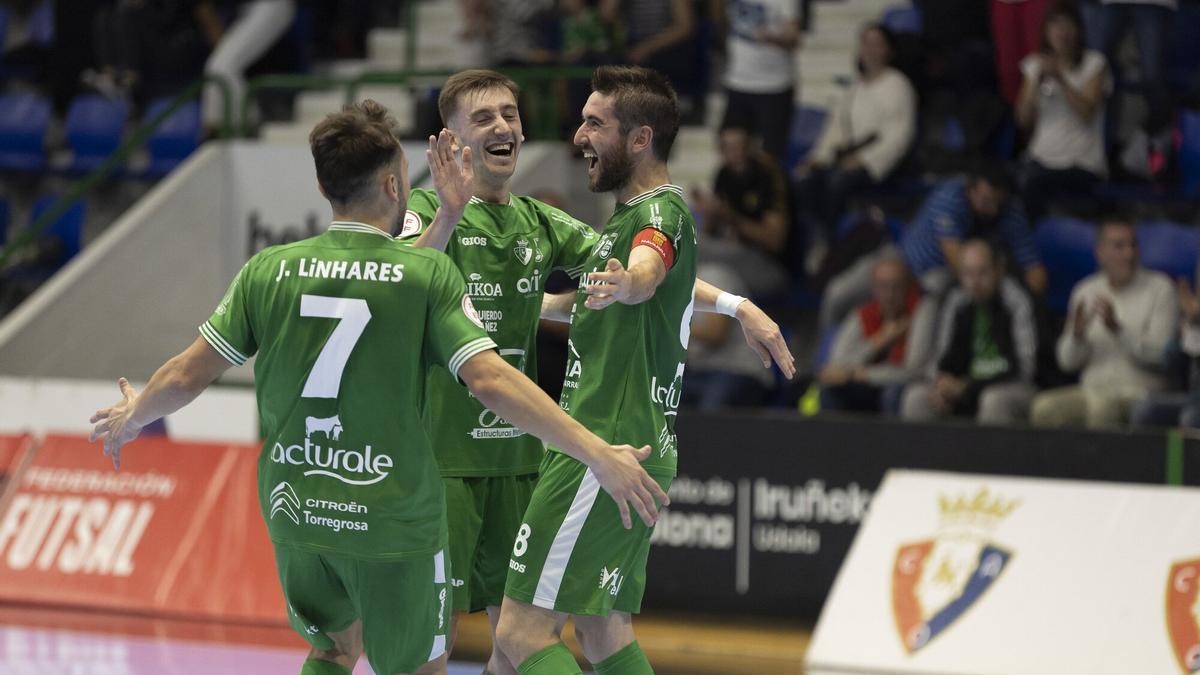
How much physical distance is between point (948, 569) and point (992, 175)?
2723mm

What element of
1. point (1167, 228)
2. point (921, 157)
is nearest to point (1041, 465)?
point (1167, 228)

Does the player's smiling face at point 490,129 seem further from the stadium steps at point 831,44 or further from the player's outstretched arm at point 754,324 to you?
the stadium steps at point 831,44

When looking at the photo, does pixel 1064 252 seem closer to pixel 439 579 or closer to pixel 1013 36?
pixel 1013 36

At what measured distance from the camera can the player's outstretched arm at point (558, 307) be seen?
5.59 meters

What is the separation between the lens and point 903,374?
9.55 m

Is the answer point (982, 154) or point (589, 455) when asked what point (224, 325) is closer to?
point (589, 455)

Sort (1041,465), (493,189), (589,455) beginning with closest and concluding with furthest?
(589,455) < (493,189) < (1041,465)

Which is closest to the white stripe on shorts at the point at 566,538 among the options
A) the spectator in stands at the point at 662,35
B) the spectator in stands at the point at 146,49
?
the spectator in stands at the point at 662,35

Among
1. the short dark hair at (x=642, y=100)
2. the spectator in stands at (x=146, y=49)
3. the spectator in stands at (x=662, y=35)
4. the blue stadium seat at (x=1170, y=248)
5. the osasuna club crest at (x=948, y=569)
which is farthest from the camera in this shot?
the spectator in stands at (x=146, y=49)

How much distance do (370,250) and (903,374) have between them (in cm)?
559

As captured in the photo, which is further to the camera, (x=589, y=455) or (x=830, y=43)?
(x=830, y=43)

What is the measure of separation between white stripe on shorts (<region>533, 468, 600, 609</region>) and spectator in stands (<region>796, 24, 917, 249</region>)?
6023 millimetres

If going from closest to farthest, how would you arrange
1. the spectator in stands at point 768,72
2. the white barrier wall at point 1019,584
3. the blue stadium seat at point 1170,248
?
the white barrier wall at point 1019,584, the blue stadium seat at point 1170,248, the spectator in stands at point 768,72

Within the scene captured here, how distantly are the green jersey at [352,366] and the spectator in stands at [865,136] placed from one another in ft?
21.3
